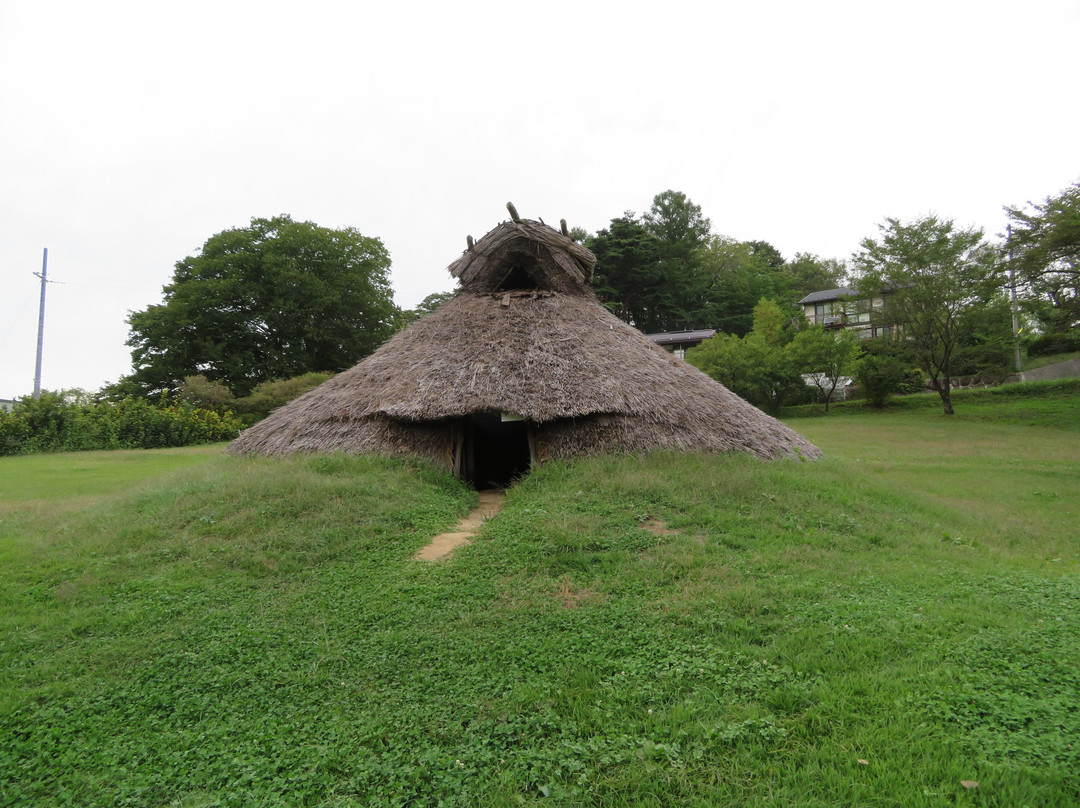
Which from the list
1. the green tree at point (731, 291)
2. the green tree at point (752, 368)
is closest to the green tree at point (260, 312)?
the green tree at point (752, 368)

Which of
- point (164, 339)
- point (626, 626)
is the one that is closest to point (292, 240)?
point (164, 339)

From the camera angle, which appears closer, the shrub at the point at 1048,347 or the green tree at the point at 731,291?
the shrub at the point at 1048,347

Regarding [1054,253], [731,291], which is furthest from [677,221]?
[1054,253]

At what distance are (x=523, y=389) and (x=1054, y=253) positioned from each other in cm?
1787

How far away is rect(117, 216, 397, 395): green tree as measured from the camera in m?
28.6

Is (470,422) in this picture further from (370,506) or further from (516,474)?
(370,506)

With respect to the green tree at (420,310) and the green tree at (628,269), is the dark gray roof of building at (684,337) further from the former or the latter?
the green tree at (420,310)

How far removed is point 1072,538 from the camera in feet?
25.7

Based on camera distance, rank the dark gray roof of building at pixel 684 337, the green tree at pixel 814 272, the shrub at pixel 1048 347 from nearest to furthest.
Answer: the shrub at pixel 1048 347 < the dark gray roof of building at pixel 684 337 < the green tree at pixel 814 272

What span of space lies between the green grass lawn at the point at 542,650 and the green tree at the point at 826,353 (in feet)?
66.5

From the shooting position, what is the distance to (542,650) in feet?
14.1

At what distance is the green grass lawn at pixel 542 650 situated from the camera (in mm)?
3031

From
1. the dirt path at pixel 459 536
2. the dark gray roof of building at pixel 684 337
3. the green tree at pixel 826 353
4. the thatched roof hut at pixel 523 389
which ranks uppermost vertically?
the dark gray roof of building at pixel 684 337

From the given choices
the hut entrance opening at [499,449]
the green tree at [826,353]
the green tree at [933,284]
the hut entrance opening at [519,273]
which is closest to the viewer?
the hut entrance opening at [519,273]
